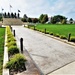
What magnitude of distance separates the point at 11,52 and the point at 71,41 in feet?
24.3

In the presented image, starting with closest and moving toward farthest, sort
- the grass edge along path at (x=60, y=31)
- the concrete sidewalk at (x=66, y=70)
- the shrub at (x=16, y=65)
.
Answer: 1. the concrete sidewalk at (x=66, y=70)
2. the shrub at (x=16, y=65)
3. the grass edge along path at (x=60, y=31)

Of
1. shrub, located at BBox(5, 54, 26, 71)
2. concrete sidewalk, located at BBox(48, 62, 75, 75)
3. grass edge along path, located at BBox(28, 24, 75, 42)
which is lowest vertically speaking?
concrete sidewalk, located at BBox(48, 62, 75, 75)

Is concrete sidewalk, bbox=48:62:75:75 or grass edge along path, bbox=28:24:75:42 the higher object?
grass edge along path, bbox=28:24:75:42

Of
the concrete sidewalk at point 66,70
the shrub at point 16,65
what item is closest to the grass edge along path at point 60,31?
the concrete sidewalk at point 66,70

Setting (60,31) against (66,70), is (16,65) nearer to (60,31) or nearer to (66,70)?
(66,70)

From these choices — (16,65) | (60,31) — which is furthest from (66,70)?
(60,31)

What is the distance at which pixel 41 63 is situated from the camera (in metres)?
6.25

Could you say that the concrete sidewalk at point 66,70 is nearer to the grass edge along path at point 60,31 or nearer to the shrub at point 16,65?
the shrub at point 16,65

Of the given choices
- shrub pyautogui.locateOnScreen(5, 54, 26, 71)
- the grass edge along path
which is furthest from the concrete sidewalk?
the grass edge along path

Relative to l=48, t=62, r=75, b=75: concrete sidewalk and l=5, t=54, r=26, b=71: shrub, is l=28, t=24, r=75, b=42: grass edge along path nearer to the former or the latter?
l=48, t=62, r=75, b=75: concrete sidewalk

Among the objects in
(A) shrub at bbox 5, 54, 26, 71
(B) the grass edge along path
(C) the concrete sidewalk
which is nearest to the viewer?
(C) the concrete sidewalk

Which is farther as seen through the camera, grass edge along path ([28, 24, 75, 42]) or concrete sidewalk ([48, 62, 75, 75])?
grass edge along path ([28, 24, 75, 42])

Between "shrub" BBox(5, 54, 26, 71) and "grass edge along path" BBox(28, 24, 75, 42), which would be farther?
"grass edge along path" BBox(28, 24, 75, 42)

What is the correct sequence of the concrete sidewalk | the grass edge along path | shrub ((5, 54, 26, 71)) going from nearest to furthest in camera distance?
the concrete sidewalk < shrub ((5, 54, 26, 71)) < the grass edge along path
